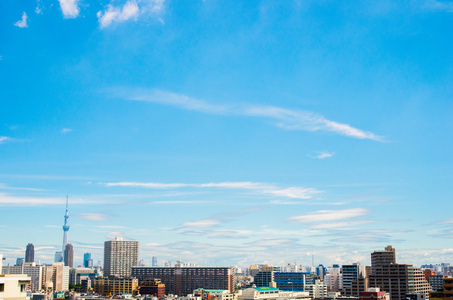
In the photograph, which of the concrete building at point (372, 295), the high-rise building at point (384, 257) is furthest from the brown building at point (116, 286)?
the concrete building at point (372, 295)

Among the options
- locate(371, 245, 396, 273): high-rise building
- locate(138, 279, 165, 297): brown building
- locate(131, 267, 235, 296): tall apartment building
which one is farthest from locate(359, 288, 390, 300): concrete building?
locate(138, 279, 165, 297): brown building

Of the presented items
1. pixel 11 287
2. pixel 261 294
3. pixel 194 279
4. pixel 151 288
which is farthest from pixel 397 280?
pixel 11 287

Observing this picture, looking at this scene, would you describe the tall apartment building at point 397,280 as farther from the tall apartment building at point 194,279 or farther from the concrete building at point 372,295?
the tall apartment building at point 194,279

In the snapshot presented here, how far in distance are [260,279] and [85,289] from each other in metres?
69.4

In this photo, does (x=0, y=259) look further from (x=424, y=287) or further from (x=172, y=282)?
(x=172, y=282)

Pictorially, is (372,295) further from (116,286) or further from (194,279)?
(116,286)

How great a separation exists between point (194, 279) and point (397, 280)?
80284 mm

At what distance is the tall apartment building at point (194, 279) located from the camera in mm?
180375

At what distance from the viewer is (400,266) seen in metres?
131

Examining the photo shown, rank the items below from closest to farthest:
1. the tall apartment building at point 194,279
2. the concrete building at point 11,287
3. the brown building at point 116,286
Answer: the concrete building at point 11,287 < the brown building at point 116,286 < the tall apartment building at point 194,279

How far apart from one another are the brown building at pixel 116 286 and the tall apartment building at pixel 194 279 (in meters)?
17.0

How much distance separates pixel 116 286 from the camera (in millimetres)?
175750

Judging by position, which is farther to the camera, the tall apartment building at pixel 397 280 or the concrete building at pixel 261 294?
the tall apartment building at pixel 397 280

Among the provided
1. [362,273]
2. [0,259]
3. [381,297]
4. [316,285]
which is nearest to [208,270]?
[316,285]
